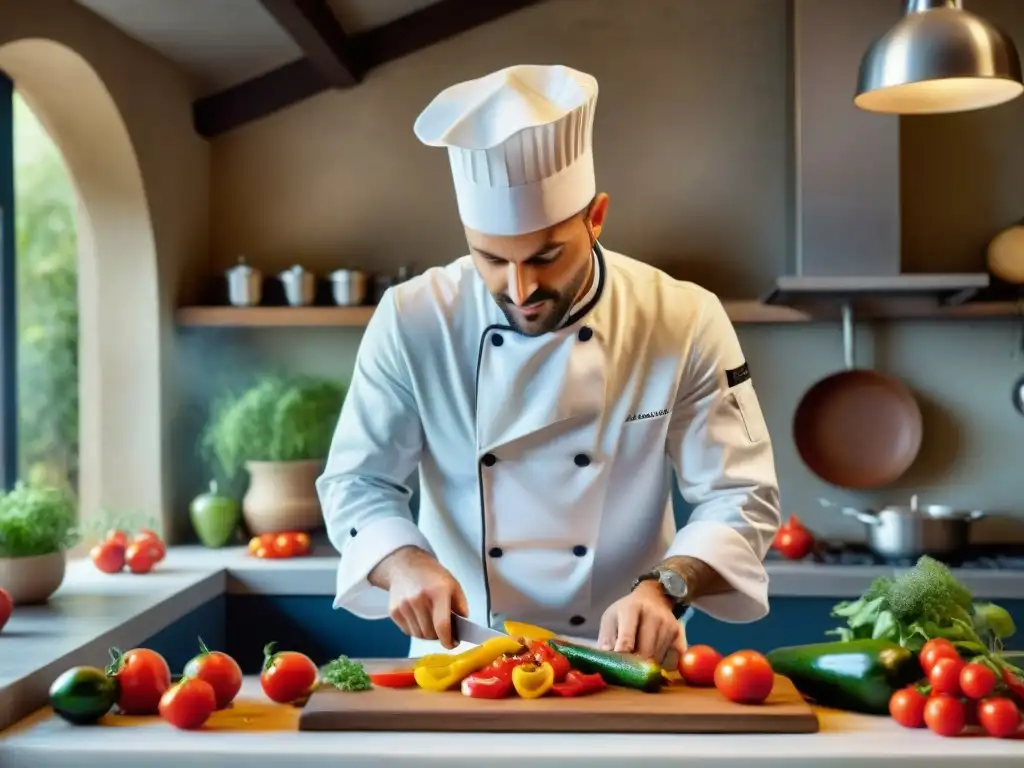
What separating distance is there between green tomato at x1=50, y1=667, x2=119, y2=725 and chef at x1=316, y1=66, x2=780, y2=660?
0.42m

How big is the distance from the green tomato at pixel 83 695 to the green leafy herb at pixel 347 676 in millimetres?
291

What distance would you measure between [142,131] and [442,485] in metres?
1.79

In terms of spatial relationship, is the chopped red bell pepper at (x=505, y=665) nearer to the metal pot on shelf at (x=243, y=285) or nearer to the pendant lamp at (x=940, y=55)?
the pendant lamp at (x=940, y=55)

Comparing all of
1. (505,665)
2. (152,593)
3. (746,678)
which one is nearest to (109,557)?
(152,593)

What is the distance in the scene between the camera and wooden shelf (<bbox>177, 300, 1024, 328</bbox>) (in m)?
3.56

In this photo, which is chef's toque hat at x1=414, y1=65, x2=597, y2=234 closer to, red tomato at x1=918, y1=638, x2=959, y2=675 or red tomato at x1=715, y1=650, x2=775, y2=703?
red tomato at x1=715, y1=650, x2=775, y2=703

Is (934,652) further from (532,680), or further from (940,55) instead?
(940,55)

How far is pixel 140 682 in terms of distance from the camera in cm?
166

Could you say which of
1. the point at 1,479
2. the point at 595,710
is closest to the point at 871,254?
the point at 595,710

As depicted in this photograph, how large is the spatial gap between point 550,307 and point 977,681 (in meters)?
0.76

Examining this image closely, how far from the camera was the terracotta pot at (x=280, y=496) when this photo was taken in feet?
11.8

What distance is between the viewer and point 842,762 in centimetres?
146

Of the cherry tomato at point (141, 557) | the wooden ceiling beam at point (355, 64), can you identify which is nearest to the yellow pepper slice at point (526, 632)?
the cherry tomato at point (141, 557)

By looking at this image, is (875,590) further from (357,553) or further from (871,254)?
(871,254)
